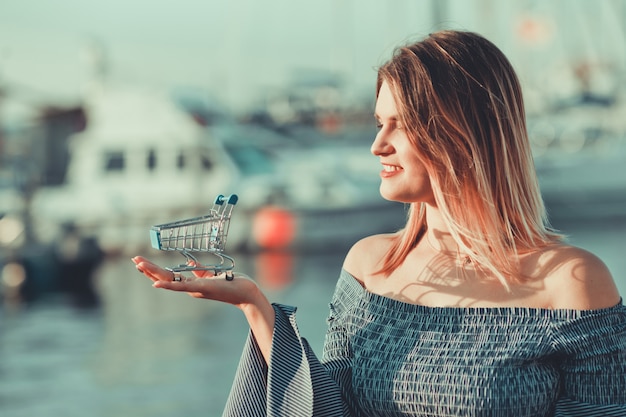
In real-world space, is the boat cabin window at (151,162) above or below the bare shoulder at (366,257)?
below

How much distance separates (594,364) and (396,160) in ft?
1.91

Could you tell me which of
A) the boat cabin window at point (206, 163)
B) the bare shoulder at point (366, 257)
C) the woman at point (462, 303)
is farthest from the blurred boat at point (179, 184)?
the woman at point (462, 303)

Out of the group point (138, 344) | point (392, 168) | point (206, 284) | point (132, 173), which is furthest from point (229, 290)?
point (132, 173)

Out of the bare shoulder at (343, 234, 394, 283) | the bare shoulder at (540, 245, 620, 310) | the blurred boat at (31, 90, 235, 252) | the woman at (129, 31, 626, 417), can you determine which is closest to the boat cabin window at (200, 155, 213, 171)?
the blurred boat at (31, 90, 235, 252)

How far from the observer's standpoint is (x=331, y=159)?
32.9 metres

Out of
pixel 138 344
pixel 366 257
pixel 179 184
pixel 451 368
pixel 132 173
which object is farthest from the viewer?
pixel 132 173

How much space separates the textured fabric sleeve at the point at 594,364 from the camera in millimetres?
2004

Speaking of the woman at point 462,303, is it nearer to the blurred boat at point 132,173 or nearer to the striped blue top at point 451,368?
the striped blue top at point 451,368

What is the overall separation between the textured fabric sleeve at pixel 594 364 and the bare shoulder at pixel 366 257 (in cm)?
52

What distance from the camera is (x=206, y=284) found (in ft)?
6.54

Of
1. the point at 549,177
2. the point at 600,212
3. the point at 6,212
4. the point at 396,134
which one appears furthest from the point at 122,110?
the point at 396,134

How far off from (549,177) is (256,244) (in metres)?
9.70

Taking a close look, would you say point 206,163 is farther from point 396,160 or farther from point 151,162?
point 396,160

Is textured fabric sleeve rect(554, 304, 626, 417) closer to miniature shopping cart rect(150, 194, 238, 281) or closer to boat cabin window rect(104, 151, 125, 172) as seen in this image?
Answer: miniature shopping cart rect(150, 194, 238, 281)
